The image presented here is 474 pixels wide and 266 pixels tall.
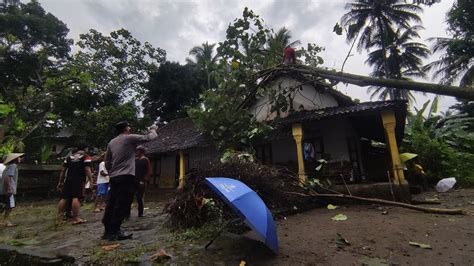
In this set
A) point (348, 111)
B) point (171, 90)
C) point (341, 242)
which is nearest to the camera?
point (341, 242)

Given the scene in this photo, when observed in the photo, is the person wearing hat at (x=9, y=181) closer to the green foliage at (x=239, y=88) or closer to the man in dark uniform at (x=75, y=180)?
the man in dark uniform at (x=75, y=180)

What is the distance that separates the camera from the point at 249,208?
303cm

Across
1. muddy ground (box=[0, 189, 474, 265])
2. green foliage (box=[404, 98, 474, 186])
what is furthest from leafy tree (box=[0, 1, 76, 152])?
green foliage (box=[404, 98, 474, 186])

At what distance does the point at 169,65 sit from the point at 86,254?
78.6 feet

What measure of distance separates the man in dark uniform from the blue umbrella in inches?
154

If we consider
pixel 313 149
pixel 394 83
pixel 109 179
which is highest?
pixel 313 149

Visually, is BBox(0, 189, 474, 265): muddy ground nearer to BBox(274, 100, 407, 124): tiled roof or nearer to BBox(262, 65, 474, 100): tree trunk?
BBox(262, 65, 474, 100): tree trunk

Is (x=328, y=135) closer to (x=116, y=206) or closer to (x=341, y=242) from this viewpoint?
(x=341, y=242)

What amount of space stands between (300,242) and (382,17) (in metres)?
26.2

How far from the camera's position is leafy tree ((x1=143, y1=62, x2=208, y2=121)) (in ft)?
84.2

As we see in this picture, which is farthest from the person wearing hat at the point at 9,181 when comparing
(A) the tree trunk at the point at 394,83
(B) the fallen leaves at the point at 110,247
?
(A) the tree trunk at the point at 394,83

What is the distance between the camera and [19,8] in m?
21.0

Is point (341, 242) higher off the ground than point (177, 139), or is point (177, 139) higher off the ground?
point (177, 139)

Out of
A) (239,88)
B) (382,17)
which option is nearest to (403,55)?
(382,17)
